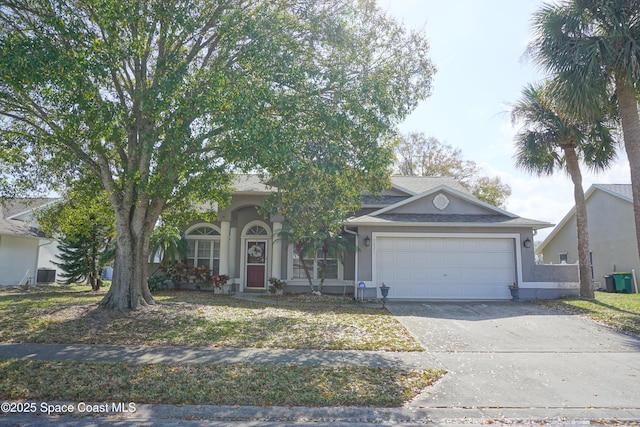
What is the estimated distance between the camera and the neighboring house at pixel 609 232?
62.8 feet

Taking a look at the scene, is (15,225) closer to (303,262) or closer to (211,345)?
(303,262)

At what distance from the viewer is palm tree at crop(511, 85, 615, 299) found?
14.3 meters

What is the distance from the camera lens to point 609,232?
20.4m

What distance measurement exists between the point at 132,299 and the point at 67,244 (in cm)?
1118

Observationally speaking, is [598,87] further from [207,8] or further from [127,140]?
[127,140]

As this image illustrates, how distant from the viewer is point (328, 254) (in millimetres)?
16312

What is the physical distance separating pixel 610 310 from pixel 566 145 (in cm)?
622

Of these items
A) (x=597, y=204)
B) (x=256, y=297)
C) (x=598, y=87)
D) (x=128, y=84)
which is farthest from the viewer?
(x=597, y=204)

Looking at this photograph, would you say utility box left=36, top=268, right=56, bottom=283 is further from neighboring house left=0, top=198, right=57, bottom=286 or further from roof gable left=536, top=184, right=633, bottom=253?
roof gable left=536, top=184, right=633, bottom=253

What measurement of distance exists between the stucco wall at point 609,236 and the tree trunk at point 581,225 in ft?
20.4

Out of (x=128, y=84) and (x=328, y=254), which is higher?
(x=128, y=84)

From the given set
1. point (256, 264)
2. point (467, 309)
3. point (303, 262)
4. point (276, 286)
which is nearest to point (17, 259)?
point (256, 264)

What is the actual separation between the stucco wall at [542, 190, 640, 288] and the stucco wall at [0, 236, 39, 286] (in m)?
29.5

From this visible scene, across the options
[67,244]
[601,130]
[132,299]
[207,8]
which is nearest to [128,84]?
[207,8]
